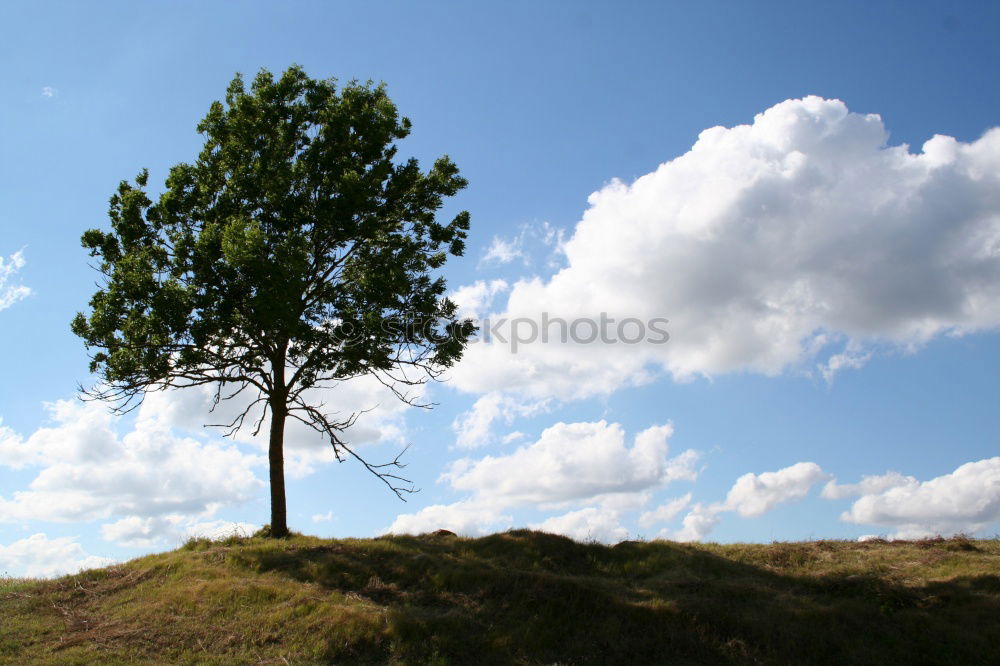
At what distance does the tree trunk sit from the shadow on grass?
3.44 metres

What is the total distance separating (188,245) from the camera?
74.7 feet

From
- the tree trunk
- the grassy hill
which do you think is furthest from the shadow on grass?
the tree trunk

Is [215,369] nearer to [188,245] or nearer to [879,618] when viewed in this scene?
[188,245]

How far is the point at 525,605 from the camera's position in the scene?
15469mm

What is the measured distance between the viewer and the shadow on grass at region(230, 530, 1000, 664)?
13414mm

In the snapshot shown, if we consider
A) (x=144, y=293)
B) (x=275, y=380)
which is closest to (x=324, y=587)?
(x=275, y=380)

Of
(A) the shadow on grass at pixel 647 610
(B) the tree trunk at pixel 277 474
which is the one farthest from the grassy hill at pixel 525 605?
(B) the tree trunk at pixel 277 474

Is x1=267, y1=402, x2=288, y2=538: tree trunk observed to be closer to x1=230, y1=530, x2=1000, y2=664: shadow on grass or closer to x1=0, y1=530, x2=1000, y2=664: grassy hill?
x1=0, y1=530, x2=1000, y2=664: grassy hill

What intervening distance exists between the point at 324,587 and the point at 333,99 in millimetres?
16644

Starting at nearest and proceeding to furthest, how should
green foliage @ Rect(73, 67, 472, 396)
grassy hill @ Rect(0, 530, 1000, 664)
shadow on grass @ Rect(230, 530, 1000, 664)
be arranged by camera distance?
1. shadow on grass @ Rect(230, 530, 1000, 664)
2. grassy hill @ Rect(0, 530, 1000, 664)
3. green foliage @ Rect(73, 67, 472, 396)

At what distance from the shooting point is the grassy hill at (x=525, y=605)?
44.7 feet

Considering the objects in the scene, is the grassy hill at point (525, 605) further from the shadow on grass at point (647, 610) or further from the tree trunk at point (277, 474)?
the tree trunk at point (277, 474)

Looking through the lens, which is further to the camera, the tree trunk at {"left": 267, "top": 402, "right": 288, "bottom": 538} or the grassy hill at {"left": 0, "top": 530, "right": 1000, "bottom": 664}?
the tree trunk at {"left": 267, "top": 402, "right": 288, "bottom": 538}

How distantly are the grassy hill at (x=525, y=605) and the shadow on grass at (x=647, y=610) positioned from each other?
45mm
